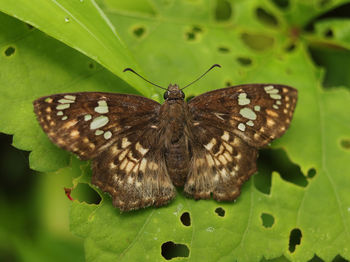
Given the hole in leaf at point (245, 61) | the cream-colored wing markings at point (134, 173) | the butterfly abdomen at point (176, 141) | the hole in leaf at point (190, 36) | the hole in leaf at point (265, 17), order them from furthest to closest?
the hole in leaf at point (265, 17), the hole in leaf at point (245, 61), the hole in leaf at point (190, 36), the butterfly abdomen at point (176, 141), the cream-colored wing markings at point (134, 173)

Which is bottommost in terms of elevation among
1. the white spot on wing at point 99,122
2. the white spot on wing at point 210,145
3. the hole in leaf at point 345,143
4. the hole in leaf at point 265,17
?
the hole in leaf at point 345,143

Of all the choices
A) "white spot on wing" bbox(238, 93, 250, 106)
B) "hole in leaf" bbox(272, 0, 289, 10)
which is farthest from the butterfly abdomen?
"hole in leaf" bbox(272, 0, 289, 10)

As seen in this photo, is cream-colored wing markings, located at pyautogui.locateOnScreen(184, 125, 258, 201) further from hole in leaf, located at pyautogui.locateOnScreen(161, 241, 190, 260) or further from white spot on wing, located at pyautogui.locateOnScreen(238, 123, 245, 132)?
hole in leaf, located at pyautogui.locateOnScreen(161, 241, 190, 260)

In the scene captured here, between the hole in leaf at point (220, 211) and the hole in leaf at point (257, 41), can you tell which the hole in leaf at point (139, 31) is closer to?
the hole in leaf at point (257, 41)

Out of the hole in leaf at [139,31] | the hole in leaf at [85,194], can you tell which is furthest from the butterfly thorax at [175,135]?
the hole in leaf at [139,31]

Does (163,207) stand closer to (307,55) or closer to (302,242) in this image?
(302,242)

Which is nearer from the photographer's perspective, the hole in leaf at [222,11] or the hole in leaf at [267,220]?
the hole in leaf at [267,220]

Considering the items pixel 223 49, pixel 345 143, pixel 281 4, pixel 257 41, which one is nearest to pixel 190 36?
pixel 223 49

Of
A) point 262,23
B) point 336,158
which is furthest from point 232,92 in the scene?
point 262,23

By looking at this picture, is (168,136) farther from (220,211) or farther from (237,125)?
(220,211)
